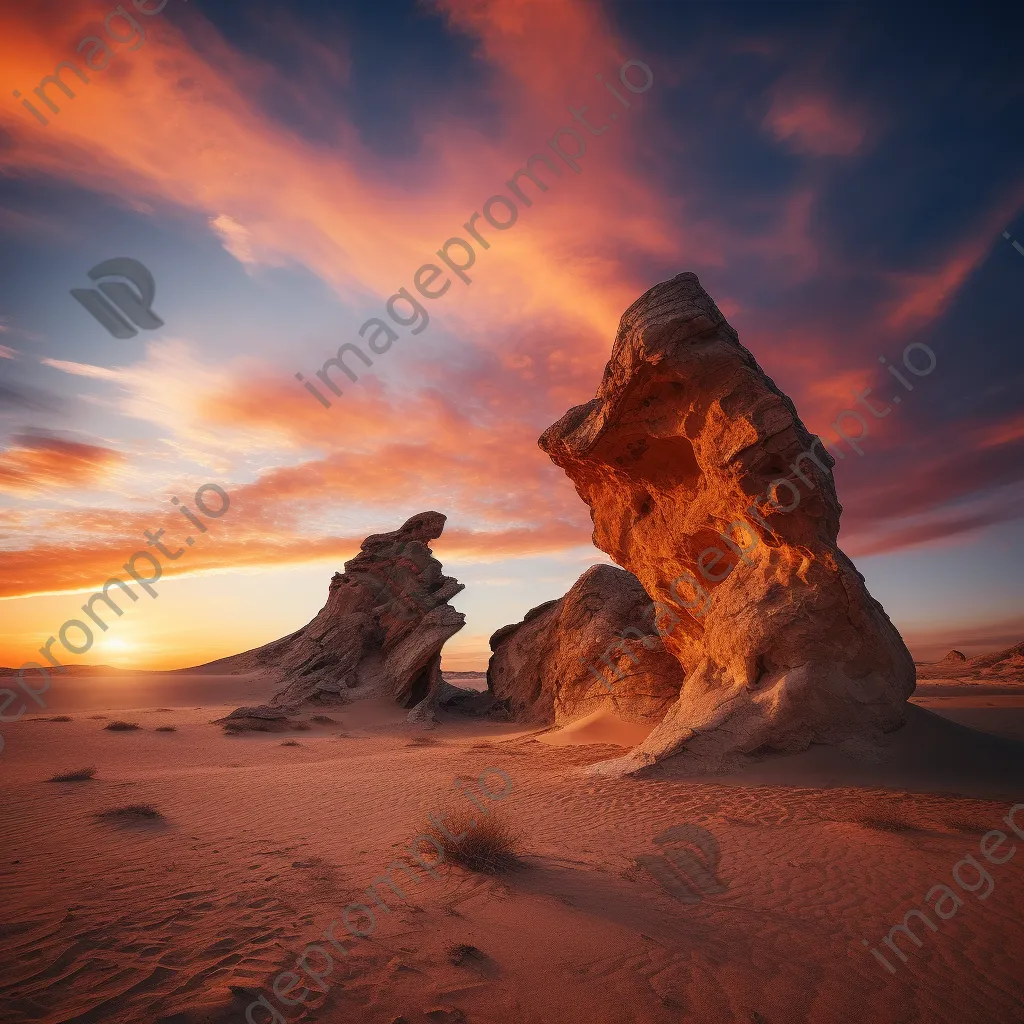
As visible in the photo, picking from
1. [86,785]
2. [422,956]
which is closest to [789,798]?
[422,956]

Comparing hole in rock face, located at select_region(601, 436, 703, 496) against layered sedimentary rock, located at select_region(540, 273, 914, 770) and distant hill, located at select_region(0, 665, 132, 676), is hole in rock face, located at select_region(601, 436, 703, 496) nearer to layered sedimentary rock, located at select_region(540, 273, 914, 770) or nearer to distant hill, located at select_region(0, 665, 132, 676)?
layered sedimentary rock, located at select_region(540, 273, 914, 770)

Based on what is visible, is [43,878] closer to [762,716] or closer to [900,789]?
[762,716]

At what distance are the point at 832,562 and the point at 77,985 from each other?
1420cm

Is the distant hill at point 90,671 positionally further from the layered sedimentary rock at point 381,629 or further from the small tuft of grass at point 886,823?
the small tuft of grass at point 886,823

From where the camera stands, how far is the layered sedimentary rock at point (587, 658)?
2027 centimetres

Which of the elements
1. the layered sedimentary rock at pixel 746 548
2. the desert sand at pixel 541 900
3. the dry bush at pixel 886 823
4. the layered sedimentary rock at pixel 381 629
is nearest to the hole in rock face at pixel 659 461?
the layered sedimentary rock at pixel 746 548

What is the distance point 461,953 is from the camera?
452cm

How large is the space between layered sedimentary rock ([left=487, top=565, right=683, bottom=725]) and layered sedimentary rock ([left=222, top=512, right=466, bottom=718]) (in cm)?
381

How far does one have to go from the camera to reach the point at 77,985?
391 cm

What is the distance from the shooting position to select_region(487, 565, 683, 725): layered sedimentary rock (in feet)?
66.5

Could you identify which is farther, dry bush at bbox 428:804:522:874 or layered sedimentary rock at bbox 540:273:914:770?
layered sedimentary rock at bbox 540:273:914:770

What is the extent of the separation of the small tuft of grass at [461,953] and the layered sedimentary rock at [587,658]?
16106 millimetres

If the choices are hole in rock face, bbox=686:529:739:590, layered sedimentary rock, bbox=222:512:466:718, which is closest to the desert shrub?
layered sedimentary rock, bbox=222:512:466:718

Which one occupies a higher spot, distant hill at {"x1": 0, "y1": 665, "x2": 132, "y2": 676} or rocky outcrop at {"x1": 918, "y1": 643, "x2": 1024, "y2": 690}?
distant hill at {"x1": 0, "y1": 665, "x2": 132, "y2": 676}
